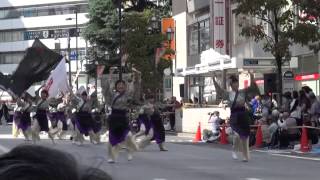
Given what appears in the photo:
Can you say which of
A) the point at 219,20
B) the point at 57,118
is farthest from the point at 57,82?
the point at 219,20

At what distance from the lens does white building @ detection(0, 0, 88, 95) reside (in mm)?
91250

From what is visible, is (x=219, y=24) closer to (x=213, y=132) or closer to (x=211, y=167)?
(x=213, y=132)

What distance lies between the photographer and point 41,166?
1481 mm

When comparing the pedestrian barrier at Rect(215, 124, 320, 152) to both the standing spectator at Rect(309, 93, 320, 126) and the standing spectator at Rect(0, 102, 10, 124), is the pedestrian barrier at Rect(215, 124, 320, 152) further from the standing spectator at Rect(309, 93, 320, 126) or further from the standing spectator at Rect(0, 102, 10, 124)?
the standing spectator at Rect(0, 102, 10, 124)

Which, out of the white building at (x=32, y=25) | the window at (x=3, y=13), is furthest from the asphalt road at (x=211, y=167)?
the window at (x=3, y=13)

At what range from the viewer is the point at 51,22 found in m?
93.0

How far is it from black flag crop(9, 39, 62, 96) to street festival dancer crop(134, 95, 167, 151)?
303 centimetres

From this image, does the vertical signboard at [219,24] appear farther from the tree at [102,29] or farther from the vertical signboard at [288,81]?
the tree at [102,29]

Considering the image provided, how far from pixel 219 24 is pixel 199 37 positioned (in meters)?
5.54

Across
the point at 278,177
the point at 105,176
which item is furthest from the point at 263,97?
the point at 105,176

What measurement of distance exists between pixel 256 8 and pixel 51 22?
240 ft

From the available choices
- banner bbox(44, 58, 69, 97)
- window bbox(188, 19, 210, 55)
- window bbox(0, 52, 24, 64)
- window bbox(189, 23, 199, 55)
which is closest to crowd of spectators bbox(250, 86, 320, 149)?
banner bbox(44, 58, 69, 97)

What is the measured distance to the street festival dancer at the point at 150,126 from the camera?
1889 cm

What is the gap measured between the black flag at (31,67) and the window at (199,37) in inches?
824
